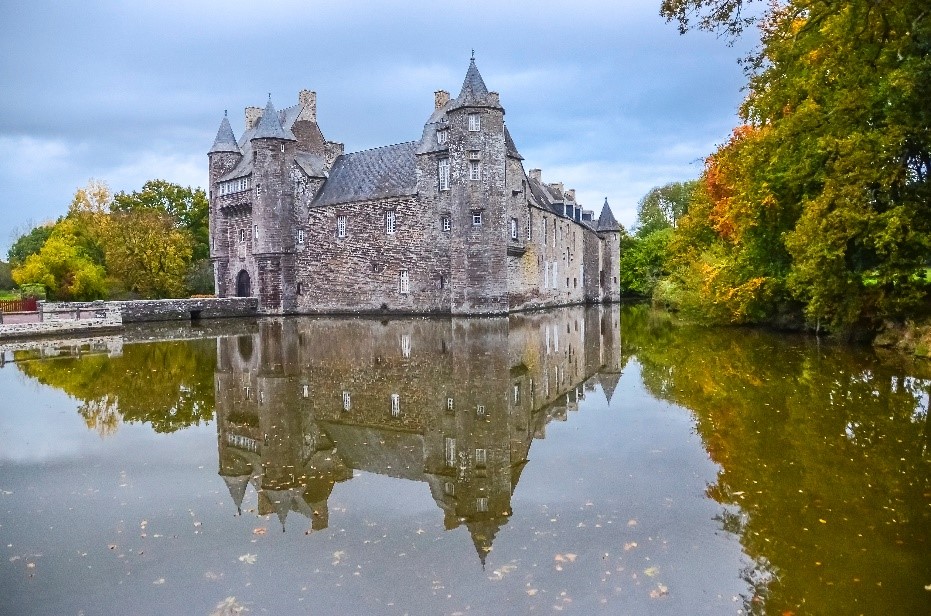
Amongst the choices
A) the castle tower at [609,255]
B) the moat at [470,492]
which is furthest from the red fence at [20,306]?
the castle tower at [609,255]

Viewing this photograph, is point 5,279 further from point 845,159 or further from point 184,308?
point 845,159

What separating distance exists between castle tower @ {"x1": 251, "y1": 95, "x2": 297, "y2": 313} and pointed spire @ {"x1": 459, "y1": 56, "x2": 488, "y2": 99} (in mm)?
10701

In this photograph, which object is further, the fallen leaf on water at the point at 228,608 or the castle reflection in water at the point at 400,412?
the castle reflection in water at the point at 400,412

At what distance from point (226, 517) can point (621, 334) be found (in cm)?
2199

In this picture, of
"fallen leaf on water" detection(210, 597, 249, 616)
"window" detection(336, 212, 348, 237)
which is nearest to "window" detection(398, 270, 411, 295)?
"window" detection(336, 212, 348, 237)

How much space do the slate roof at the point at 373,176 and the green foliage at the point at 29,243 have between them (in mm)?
37980

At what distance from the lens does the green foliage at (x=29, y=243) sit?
63594 mm

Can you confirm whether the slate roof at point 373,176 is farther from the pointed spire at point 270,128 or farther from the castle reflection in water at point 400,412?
the castle reflection in water at point 400,412

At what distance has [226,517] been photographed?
6.70 metres

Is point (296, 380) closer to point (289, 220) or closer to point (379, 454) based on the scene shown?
point (379, 454)

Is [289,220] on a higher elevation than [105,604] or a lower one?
higher

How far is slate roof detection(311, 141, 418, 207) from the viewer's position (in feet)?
120

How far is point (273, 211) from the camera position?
125ft

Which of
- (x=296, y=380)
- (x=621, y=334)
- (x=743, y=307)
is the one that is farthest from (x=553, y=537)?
(x=621, y=334)
